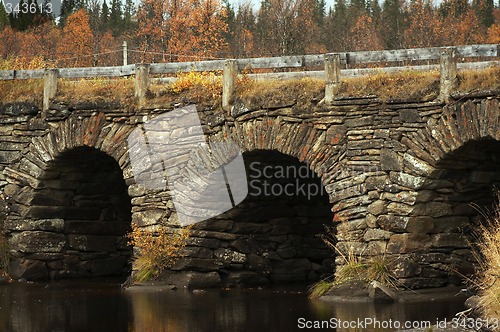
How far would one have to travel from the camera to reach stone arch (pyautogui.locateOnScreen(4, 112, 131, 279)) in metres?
21.2

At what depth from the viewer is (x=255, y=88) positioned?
774 inches

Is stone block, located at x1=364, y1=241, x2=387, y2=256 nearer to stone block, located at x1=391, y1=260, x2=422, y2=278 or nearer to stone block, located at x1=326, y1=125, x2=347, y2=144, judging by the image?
stone block, located at x1=391, y1=260, x2=422, y2=278

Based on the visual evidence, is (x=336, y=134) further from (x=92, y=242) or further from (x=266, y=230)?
(x=92, y=242)

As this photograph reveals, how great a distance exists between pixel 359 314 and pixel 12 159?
9433 millimetres

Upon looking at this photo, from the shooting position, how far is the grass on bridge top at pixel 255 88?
17469mm

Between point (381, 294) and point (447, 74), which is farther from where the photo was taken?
point (381, 294)

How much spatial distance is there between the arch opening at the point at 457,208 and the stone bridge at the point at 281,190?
2 cm

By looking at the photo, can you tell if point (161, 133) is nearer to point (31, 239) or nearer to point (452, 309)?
point (31, 239)

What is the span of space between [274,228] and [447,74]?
232 inches

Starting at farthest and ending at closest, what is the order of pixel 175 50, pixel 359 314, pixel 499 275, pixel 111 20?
pixel 111 20 < pixel 175 50 < pixel 359 314 < pixel 499 275

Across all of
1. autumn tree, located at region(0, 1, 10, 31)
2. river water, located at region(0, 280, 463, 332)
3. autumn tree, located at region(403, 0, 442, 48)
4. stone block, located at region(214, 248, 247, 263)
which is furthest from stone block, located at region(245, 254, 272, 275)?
autumn tree, located at region(0, 1, 10, 31)

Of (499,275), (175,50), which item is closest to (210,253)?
(499,275)

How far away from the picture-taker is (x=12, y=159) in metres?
22.3

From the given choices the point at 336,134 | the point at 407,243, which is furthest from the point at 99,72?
the point at 407,243
